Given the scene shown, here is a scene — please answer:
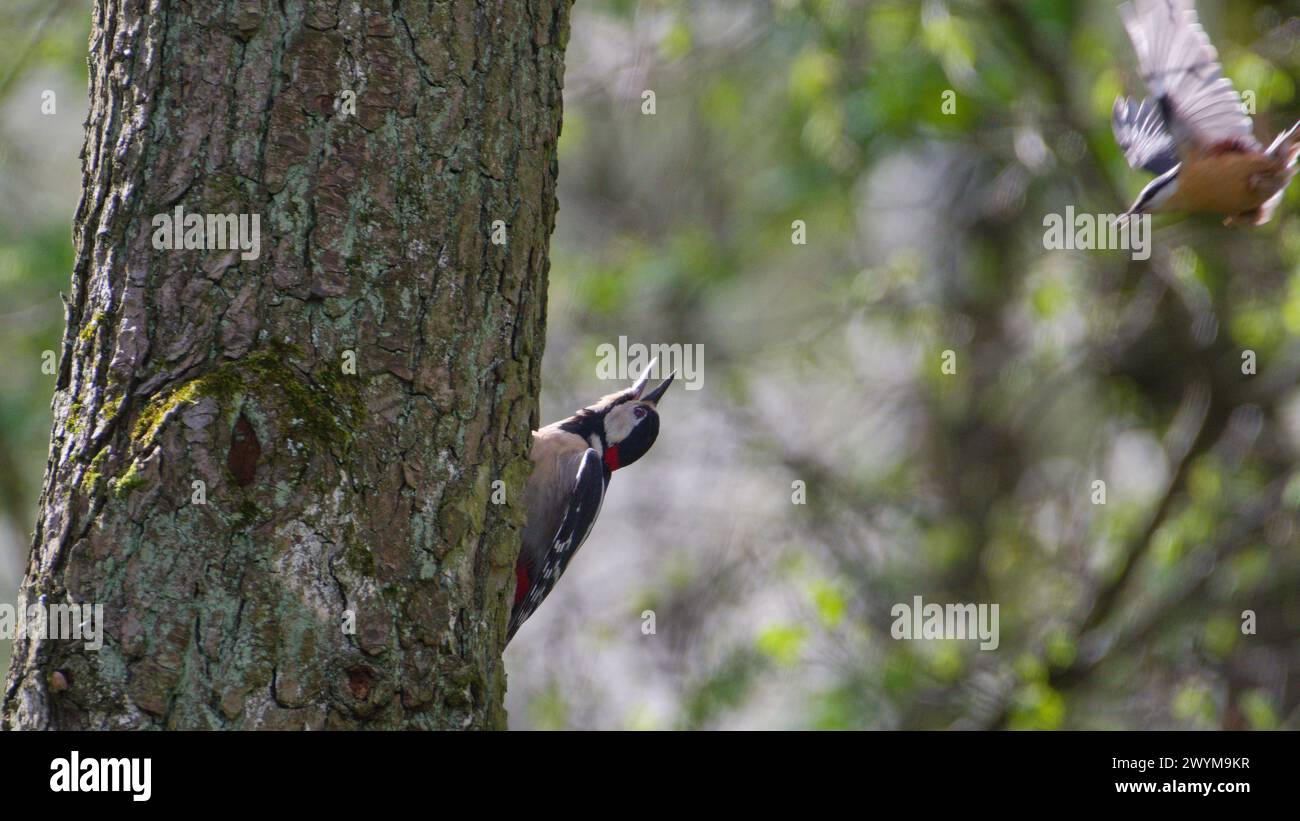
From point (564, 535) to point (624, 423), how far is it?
72 centimetres

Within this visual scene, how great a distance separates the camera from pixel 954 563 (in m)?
8.41

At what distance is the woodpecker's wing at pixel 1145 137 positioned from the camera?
3.08 meters

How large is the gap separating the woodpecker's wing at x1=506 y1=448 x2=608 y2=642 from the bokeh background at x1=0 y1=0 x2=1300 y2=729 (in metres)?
2.82

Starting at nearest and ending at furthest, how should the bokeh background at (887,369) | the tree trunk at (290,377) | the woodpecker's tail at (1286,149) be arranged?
the tree trunk at (290,377), the woodpecker's tail at (1286,149), the bokeh background at (887,369)

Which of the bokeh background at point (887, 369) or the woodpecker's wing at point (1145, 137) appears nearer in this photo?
the woodpecker's wing at point (1145, 137)

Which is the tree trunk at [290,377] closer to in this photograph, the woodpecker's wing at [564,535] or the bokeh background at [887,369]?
the woodpecker's wing at [564,535]

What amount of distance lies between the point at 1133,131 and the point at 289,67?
2.29 meters

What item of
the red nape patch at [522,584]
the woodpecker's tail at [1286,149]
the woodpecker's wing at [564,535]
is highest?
the woodpecker's tail at [1286,149]

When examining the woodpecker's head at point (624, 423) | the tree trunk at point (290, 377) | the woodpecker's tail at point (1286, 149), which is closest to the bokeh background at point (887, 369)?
the woodpecker's head at point (624, 423)

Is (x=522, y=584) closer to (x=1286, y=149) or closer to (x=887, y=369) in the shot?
(x=1286, y=149)

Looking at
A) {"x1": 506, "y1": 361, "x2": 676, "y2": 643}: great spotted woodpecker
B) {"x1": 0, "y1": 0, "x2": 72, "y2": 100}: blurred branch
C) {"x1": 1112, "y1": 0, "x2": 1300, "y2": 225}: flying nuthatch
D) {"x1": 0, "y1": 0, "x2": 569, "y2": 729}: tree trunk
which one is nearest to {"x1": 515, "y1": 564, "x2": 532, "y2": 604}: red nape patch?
{"x1": 506, "y1": 361, "x2": 676, "y2": 643}: great spotted woodpecker

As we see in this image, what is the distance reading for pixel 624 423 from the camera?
4.44 m

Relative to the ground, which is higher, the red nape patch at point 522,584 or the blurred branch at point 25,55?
the blurred branch at point 25,55

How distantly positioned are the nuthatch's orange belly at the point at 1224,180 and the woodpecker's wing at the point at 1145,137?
71mm
